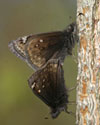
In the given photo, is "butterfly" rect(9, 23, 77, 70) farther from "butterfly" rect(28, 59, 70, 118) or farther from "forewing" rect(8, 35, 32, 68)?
"butterfly" rect(28, 59, 70, 118)

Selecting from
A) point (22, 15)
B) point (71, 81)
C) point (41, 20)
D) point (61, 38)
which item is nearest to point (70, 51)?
point (61, 38)

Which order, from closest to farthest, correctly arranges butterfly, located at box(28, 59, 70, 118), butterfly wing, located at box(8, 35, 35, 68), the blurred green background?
butterfly, located at box(28, 59, 70, 118) → butterfly wing, located at box(8, 35, 35, 68) → the blurred green background

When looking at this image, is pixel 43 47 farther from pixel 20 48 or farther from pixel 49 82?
pixel 49 82

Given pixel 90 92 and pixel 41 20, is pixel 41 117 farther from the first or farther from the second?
pixel 90 92

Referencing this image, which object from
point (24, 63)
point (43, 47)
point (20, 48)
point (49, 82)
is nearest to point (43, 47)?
point (43, 47)

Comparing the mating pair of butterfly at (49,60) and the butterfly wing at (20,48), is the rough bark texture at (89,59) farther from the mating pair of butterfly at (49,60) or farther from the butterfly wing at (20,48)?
the butterfly wing at (20,48)

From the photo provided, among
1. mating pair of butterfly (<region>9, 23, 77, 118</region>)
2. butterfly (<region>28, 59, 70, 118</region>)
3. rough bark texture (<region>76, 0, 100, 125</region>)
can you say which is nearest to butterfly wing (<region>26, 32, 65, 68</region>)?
mating pair of butterfly (<region>9, 23, 77, 118</region>)

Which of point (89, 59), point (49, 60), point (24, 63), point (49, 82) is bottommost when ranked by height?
point (24, 63)
